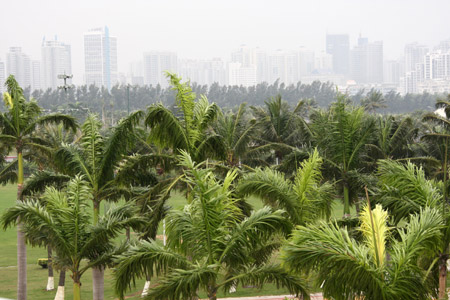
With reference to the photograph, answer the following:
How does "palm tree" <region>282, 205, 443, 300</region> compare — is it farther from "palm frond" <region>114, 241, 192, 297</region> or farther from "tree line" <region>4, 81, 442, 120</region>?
"tree line" <region>4, 81, 442, 120</region>

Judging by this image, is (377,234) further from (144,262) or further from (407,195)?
(144,262)

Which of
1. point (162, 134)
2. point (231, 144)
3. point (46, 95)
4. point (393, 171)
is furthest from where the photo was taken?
point (46, 95)

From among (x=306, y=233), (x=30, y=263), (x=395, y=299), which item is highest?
(x=306, y=233)

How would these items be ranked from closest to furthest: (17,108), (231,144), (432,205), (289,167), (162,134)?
(432,205) → (162,134) → (17,108) → (289,167) → (231,144)

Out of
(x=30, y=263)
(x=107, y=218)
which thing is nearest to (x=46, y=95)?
(x=30, y=263)

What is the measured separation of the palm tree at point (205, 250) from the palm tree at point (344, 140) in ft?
21.6

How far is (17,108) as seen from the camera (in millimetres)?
18969

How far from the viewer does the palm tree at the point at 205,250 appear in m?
11.3

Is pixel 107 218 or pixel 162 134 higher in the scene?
pixel 162 134

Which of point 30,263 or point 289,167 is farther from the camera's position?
point 30,263

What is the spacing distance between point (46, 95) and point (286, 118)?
3646 inches

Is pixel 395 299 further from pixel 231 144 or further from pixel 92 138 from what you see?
pixel 231 144

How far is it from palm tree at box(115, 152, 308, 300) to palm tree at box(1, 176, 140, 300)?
85.4 inches

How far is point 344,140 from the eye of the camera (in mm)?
18484
